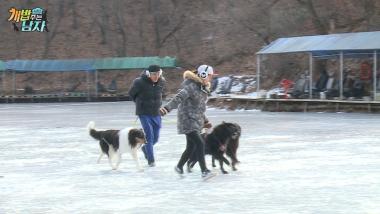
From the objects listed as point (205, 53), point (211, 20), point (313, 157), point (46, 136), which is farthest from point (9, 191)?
point (211, 20)

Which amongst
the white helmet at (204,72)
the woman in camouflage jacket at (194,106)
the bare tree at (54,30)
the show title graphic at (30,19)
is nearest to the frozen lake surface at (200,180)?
the woman in camouflage jacket at (194,106)

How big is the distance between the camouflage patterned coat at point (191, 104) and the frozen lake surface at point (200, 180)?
83cm

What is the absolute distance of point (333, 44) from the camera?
2842 cm

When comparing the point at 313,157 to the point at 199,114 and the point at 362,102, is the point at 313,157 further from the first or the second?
the point at 362,102

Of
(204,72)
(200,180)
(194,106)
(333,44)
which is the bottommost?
(200,180)

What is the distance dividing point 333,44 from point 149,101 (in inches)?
731

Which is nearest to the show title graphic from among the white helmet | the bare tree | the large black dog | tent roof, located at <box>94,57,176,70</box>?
the bare tree

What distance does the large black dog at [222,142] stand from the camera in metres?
10.2

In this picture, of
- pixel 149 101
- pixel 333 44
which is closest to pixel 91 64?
pixel 333 44

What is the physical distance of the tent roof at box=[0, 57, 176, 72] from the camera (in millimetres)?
50812

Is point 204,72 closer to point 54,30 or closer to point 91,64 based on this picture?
point 91,64

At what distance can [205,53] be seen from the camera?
58969 millimetres

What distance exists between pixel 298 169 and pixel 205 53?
159 ft

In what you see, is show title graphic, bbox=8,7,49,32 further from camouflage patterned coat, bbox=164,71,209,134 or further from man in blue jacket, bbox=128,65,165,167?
camouflage patterned coat, bbox=164,71,209,134
